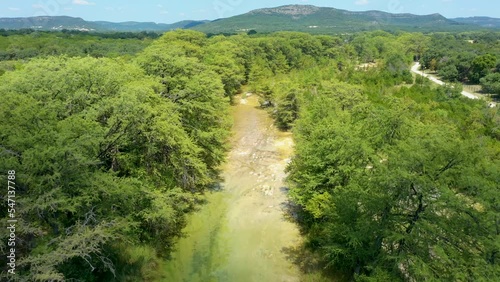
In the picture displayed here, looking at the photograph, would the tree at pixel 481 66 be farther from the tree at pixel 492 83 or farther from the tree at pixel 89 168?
the tree at pixel 89 168

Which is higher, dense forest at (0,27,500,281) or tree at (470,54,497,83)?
dense forest at (0,27,500,281)

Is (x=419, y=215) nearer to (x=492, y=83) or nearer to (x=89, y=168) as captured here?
(x=89, y=168)

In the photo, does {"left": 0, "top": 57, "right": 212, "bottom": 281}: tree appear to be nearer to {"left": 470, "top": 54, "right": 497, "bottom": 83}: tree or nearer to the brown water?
the brown water

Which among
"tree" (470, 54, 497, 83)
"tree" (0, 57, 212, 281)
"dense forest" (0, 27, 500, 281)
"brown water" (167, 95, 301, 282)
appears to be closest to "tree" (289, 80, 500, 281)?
"dense forest" (0, 27, 500, 281)

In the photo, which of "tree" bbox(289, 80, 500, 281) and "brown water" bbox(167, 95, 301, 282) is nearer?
"tree" bbox(289, 80, 500, 281)

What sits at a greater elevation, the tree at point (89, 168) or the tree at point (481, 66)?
the tree at point (89, 168)

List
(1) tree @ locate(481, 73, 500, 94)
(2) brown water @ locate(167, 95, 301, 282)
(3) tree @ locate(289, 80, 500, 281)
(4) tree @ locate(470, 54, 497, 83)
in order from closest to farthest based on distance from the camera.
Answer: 1. (3) tree @ locate(289, 80, 500, 281)
2. (2) brown water @ locate(167, 95, 301, 282)
3. (1) tree @ locate(481, 73, 500, 94)
4. (4) tree @ locate(470, 54, 497, 83)

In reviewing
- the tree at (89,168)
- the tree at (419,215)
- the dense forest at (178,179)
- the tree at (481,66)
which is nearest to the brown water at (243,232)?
the dense forest at (178,179)

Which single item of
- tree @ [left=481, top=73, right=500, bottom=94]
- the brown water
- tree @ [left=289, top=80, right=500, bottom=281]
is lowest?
the brown water
